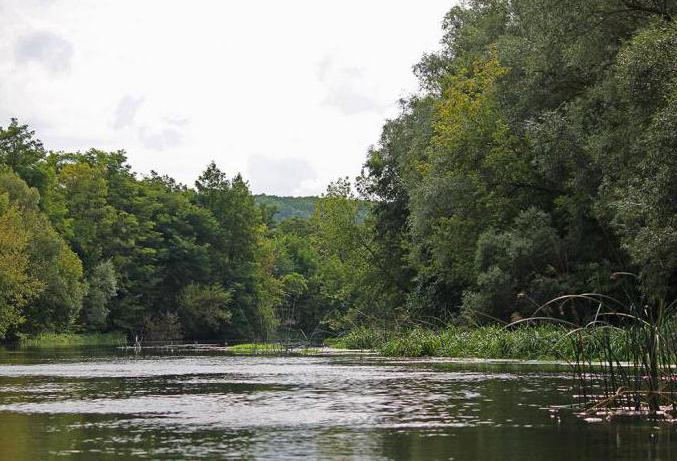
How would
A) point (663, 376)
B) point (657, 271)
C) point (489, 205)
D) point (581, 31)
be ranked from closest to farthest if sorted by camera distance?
1. point (663, 376)
2. point (657, 271)
3. point (581, 31)
4. point (489, 205)

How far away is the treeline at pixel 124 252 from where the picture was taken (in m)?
92.6

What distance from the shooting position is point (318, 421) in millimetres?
15797

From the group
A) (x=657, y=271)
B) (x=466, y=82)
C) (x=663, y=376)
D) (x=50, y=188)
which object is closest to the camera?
(x=663, y=376)

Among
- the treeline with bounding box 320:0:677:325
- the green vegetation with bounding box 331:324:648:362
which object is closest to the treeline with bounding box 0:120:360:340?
the treeline with bounding box 320:0:677:325

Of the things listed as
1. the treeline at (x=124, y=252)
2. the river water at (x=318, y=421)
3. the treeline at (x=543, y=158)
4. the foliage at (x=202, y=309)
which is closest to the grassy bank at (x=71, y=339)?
the treeline at (x=124, y=252)

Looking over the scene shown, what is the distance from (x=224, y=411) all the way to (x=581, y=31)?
25345 mm

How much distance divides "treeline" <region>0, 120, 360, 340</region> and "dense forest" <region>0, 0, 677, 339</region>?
26 cm

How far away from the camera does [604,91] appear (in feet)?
127

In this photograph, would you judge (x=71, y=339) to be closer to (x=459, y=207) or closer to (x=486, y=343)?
(x=459, y=207)

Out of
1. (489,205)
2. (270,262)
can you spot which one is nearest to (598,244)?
(489,205)

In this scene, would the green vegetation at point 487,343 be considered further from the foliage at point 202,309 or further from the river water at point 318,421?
the foliage at point 202,309

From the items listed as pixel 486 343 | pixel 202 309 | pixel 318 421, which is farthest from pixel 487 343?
pixel 202 309

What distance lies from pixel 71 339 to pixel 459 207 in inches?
2311

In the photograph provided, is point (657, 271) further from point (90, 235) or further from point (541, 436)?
point (90, 235)
